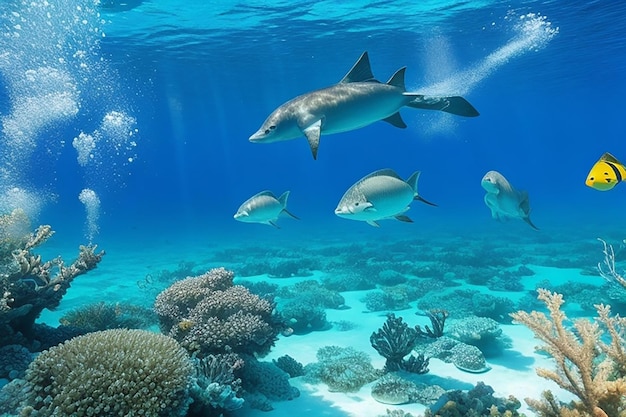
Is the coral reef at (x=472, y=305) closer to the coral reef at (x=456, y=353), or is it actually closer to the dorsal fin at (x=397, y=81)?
the coral reef at (x=456, y=353)

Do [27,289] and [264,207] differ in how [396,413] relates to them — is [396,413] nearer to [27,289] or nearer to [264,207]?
[264,207]

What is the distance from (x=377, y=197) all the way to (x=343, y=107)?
1.25 m

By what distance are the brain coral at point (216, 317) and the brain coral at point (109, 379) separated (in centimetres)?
145

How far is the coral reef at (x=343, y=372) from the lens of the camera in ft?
21.1

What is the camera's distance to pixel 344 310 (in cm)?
1171

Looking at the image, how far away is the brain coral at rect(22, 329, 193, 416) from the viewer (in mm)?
3734

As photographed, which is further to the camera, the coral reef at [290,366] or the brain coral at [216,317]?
the coral reef at [290,366]

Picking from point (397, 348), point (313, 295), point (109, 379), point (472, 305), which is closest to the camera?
point (109, 379)

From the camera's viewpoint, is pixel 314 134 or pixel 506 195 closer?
pixel 314 134

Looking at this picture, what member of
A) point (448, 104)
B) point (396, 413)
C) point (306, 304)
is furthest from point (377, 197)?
point (306, 304)

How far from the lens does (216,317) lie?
20.6ft

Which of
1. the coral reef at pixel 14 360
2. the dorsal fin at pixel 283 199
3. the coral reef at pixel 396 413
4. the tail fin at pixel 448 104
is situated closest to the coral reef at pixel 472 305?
the coral reef at pixel 396 413

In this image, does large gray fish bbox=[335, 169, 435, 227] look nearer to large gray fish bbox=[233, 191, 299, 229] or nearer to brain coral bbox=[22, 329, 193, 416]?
→ large gray fish bbox=[233, 191, 299, 229]

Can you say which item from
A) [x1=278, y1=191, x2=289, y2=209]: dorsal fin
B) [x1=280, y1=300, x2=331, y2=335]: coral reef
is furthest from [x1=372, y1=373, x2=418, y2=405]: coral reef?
[x1=280, y1=300, x2=331, y2=335]: coral reef
